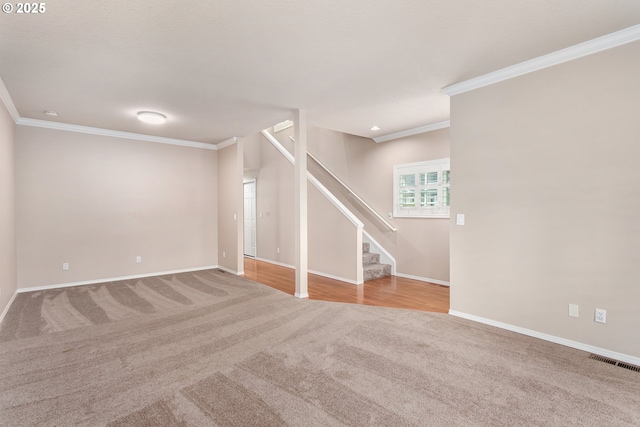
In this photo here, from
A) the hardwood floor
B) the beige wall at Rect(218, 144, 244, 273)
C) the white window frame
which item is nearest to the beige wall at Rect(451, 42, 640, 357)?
the hardwood floor

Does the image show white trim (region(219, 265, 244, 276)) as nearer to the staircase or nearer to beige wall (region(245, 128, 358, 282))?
beige wall (region(245, 128, 358, 282))

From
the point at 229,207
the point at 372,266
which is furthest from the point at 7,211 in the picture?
the point at 372,266

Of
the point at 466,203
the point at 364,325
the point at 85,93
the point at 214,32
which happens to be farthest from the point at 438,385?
the point at 85,93

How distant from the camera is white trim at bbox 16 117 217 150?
4.68m

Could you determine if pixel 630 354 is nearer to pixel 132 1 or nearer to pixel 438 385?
pixel 438 385

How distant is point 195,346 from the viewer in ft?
9.34

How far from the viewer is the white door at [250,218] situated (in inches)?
309

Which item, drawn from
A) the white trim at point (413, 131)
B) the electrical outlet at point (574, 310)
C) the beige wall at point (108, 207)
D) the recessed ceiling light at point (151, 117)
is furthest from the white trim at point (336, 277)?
the recessed ceiling light at point (151, 117)

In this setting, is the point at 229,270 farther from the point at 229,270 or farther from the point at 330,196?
the point at 330,196

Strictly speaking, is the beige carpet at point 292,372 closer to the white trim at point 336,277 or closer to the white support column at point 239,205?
the white trim at point 336,277

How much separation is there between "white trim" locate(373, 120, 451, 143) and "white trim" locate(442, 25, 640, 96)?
1501mm

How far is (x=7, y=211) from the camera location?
3.91m

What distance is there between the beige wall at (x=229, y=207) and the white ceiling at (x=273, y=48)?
1972 millimetres

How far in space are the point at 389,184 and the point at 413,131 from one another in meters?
1.08
